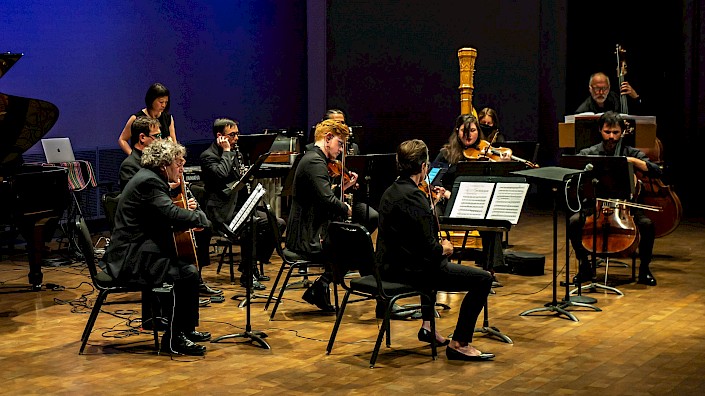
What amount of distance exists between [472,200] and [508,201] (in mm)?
250

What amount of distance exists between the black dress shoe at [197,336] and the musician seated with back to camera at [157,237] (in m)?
0.13

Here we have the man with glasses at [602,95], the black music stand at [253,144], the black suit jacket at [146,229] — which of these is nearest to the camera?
the black suit jacket at [146,229]

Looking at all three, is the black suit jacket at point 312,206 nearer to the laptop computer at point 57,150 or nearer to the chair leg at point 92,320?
the chair leg at point 92,320

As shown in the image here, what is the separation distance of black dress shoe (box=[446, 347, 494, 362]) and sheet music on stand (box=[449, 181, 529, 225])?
111 cm

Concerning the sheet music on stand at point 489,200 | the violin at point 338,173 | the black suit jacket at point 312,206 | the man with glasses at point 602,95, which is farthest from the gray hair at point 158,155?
the man with glasses at point 602,95

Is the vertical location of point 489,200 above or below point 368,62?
below

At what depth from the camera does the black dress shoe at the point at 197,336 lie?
555 centimetres

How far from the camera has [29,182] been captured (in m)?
A: 6.96

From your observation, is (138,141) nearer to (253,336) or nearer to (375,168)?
(253,336)

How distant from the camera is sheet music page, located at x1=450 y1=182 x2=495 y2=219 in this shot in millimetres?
6223

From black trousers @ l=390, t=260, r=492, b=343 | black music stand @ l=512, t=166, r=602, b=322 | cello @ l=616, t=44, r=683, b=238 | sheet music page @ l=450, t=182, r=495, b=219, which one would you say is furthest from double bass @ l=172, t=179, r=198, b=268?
cello @ l=616, t=44, r=683, b=238

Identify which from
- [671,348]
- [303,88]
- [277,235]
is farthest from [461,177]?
[303,88]

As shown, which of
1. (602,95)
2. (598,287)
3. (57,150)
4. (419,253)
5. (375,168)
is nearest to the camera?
(419,253)

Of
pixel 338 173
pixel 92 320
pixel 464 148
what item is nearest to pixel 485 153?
pixel 464 148
